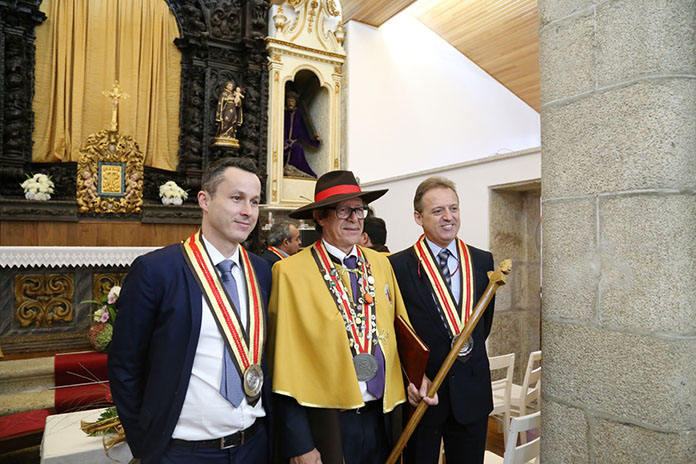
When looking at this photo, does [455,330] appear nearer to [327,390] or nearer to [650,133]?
[327,390]

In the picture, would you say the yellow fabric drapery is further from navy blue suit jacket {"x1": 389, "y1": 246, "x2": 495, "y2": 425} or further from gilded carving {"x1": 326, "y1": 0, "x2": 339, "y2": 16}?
navy blue suit jacket {"x1": 389, "y1": 246, "x2": 495, "y2": 425}

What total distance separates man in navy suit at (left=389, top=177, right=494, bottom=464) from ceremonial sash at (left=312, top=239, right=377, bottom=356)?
0.98 feet

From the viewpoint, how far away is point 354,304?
1.84 m

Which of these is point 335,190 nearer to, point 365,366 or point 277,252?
point 365,366

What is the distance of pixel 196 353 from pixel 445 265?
1165 mm

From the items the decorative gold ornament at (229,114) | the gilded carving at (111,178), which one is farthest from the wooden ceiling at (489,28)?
the gilded carving at (111,178)

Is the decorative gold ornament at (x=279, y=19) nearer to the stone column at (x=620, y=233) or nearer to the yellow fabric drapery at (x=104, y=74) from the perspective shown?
the yellow fabric drapery at (x=104, y=74)

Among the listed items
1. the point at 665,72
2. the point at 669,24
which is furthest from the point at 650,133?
the point at 669,24

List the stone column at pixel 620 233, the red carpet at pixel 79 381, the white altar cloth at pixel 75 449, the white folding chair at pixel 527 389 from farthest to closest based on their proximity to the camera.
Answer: the red carpet at pixel 79 381 → the white folding chair at pixel 527 389 → the white altar cloth at pixel 75 449 → the stone column at pixel 620 233

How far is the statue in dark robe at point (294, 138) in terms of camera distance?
315 inches

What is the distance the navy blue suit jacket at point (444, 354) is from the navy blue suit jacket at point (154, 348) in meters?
0.97

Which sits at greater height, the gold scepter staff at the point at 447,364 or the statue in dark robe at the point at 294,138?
the statue in dark robe at the point at 294,138

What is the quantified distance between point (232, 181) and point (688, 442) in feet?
5.28

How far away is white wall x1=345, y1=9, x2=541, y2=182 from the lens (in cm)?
819
